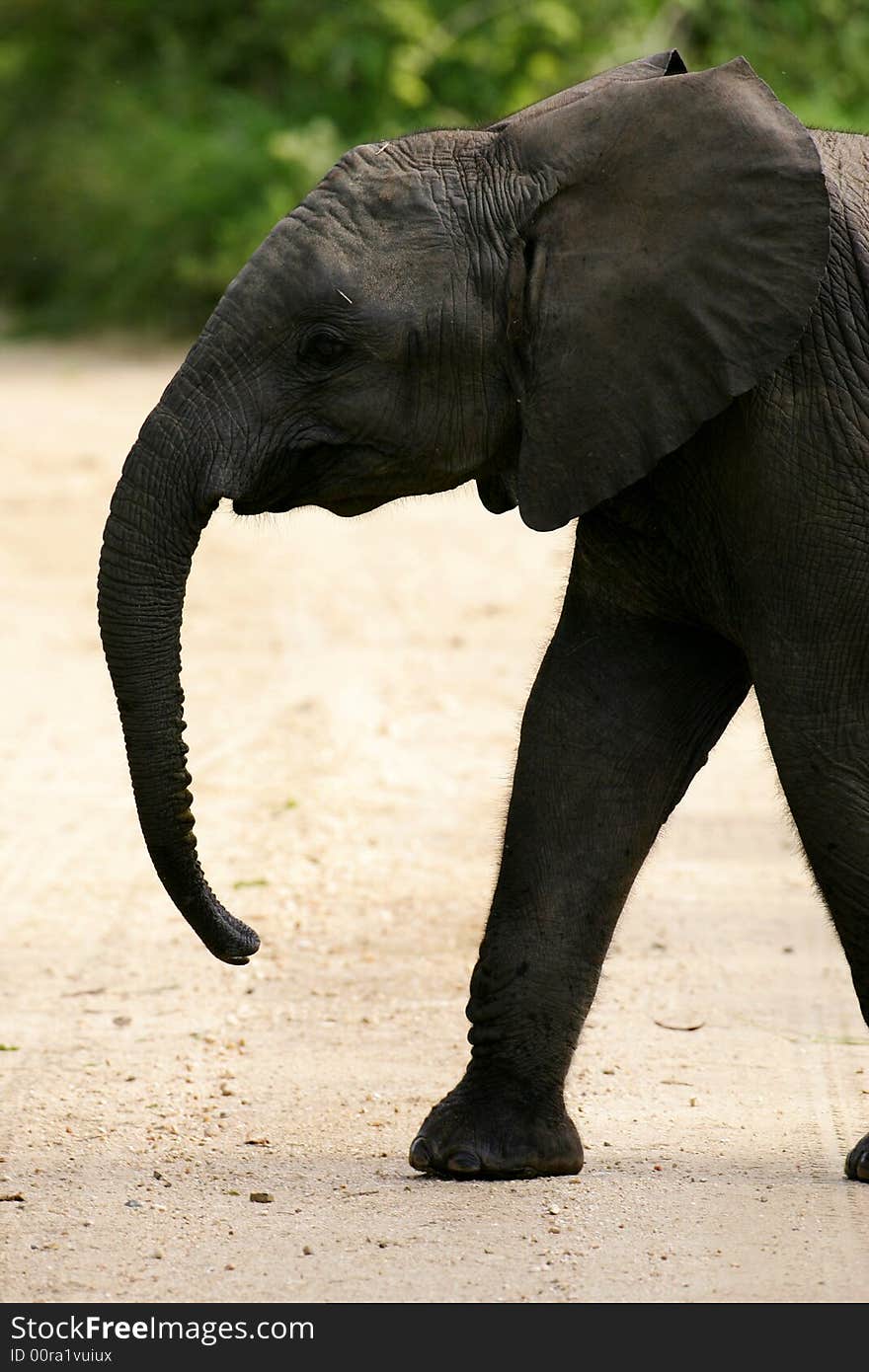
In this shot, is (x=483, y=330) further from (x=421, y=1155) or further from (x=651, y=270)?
(x=421, y=1155)

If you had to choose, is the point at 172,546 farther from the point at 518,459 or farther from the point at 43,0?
the point at 43,0

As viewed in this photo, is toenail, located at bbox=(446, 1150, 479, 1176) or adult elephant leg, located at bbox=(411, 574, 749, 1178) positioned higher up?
adult elephant leg, located at bbox=(411, 574, 749, 1178)

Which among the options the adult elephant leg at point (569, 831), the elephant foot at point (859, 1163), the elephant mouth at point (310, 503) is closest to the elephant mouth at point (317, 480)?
the elephant mouth at point (310, 503)

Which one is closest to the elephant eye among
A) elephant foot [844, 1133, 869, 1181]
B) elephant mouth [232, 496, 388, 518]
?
elephant mouth [232, 496, 388, 518]

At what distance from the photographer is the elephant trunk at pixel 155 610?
445 cm

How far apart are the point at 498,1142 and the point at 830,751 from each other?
3.97 ft

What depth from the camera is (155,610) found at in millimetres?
4484

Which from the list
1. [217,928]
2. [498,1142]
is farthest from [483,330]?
[498,1142]

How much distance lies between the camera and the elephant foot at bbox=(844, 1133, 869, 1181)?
16.2 ft

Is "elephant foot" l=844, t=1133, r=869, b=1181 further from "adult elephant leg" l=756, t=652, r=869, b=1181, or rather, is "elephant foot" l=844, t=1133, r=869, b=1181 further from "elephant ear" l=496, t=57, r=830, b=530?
"elephant ear" l=496, t=57, r=830, b=530

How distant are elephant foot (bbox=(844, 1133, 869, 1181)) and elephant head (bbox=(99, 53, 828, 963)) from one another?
1565 mm

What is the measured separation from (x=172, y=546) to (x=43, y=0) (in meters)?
28.6

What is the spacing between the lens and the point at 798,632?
14.7 feet
